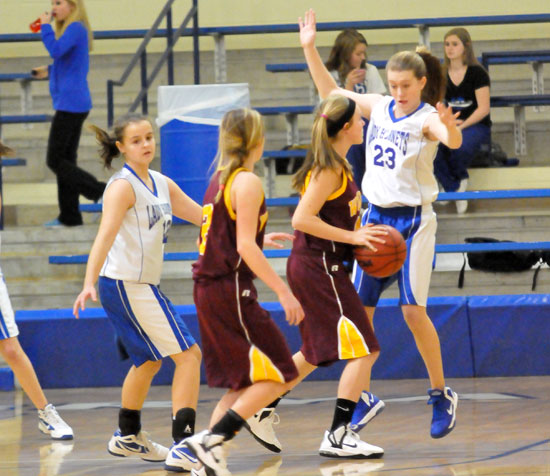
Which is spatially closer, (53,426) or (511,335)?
(53,426)

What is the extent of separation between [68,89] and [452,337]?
3.72 metres

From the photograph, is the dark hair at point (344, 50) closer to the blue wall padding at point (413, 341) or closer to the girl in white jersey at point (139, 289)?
the blue wall padding at point (413, 341)

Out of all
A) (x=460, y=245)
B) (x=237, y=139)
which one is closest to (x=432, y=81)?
(x=237, y=139)

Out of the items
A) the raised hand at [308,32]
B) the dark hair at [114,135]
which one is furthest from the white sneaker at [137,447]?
the raised hand at [308,32]

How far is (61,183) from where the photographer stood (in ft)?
30.4

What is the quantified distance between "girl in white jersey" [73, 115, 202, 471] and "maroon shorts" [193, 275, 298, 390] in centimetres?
50

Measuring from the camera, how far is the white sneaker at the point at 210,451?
4277 mm

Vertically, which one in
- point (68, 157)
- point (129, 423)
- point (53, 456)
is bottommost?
point (53, 456)

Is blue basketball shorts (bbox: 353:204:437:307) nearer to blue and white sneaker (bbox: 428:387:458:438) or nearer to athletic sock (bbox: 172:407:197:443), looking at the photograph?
blue and white sneaker (bbox: 428:387:458:438)

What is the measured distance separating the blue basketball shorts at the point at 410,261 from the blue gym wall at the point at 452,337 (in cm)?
246

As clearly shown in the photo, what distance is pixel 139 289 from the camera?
16.2ft

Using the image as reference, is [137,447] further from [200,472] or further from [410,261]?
[410,261]

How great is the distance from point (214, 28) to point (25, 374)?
5650 mm

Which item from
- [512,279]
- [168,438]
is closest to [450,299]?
[512,279]
